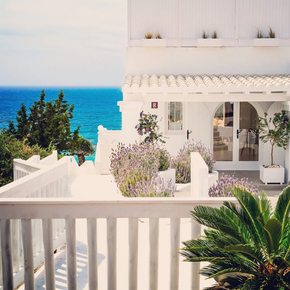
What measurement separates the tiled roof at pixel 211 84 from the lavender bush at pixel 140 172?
338cm

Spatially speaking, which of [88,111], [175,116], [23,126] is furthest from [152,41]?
[88,111]

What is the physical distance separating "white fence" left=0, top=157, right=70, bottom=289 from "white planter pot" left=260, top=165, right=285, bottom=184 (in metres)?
9.23

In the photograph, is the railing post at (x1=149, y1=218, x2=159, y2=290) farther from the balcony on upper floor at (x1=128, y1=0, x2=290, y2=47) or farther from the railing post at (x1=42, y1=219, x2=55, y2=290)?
the balcony on upper floor at (x1=128, y1=0, x2=290, y2=47)

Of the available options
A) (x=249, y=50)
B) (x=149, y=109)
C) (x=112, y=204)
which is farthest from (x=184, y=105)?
(x=112, y=204)

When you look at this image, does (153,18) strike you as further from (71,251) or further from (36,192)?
(71,251)

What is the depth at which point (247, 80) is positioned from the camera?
16922 mm

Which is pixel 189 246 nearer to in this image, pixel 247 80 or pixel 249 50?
pixel 247 80

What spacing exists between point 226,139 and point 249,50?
3055mm

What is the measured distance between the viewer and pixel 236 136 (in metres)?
17.8

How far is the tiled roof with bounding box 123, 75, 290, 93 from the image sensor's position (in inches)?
615

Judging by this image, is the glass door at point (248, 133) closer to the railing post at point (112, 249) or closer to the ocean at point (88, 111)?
the railing post at point (112, 249)

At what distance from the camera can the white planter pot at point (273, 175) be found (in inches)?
626

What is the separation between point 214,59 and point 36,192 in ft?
42.9

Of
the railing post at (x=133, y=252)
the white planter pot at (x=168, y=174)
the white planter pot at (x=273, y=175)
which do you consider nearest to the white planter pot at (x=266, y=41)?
the white planter pot at (x=273, y=175)
